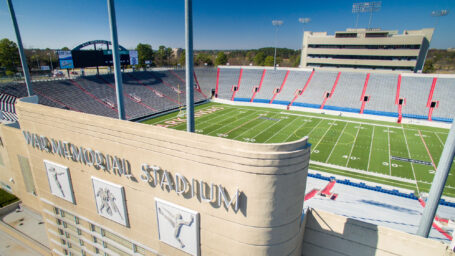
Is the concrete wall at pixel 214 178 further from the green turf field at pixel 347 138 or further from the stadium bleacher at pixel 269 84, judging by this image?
the stadium bleacher at pixel 269 84

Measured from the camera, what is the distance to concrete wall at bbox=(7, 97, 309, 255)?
6988 mm

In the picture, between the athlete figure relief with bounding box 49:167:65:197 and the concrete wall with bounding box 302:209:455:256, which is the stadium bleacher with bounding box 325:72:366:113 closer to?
the concrete wall with bounding box 302:209:455:256

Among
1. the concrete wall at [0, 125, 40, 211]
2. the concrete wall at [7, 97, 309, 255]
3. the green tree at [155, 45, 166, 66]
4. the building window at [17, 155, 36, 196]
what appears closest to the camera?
the concrete wall at [7, 97, 309, 255]

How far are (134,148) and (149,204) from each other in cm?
225

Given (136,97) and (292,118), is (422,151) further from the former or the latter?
(136,97)

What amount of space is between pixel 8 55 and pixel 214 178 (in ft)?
203

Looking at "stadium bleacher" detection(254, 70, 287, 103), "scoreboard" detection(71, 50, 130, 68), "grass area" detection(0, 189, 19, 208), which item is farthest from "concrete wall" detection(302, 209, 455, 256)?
"scoreboard" detection(71, 50, 130, 68)

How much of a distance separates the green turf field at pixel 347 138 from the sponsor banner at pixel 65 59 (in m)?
14.6

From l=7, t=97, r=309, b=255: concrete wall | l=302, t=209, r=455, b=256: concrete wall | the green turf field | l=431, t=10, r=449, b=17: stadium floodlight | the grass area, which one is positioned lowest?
the grass area

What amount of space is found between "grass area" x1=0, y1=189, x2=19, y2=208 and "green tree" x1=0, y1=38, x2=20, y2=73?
41.7 meters

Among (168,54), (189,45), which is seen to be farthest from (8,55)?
(189,45)

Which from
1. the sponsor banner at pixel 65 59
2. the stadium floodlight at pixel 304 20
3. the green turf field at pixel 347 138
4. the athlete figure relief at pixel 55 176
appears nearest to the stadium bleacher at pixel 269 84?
the green turf field at pixel 347 138

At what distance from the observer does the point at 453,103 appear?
34.8m


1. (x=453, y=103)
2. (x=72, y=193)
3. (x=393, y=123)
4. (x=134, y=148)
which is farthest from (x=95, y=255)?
(x=453, y=103)
